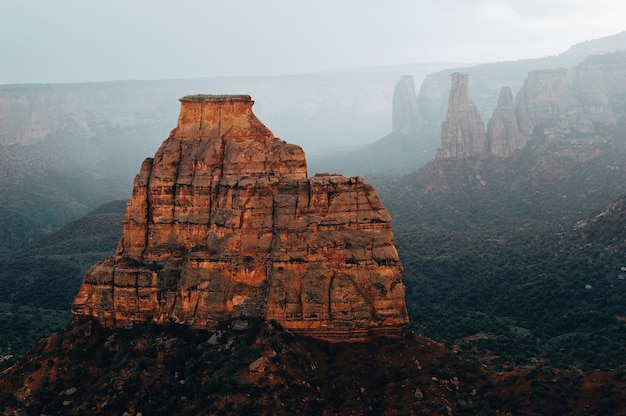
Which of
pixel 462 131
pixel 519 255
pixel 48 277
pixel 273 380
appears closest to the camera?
pixel 273 380

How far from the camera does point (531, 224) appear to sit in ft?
438

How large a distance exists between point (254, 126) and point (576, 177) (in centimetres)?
12629

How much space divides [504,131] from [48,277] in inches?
4349

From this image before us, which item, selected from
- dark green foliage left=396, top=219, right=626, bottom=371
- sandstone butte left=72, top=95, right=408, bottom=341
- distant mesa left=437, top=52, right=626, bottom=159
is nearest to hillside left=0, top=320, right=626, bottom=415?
sandstone butte left=72, top=95, right=408, bottom=341

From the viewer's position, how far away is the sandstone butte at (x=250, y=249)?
5056 centimetres

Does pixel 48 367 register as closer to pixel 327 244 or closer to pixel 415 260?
pixel 327 244

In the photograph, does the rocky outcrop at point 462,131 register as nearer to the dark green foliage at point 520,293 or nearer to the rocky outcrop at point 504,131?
the rocky outcrop at point 504,131

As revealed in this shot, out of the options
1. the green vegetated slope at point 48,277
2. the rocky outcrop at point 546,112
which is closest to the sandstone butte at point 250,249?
the green vegetated slope at point 48,277

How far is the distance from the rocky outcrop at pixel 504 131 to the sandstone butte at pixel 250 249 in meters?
135

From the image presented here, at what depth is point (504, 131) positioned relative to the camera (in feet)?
607

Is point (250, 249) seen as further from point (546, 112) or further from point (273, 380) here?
point (546, 112)

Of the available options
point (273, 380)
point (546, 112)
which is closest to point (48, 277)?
point (273, 380)

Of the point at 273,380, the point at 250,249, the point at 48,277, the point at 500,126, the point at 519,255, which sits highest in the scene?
the point at 500,126

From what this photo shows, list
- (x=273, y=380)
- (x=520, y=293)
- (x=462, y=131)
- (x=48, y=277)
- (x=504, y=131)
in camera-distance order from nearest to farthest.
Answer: (x=273, y=380) → (x=520, y=293) → (x=48, y=277) → (x=462, y=131) → (x=504, y=131)
